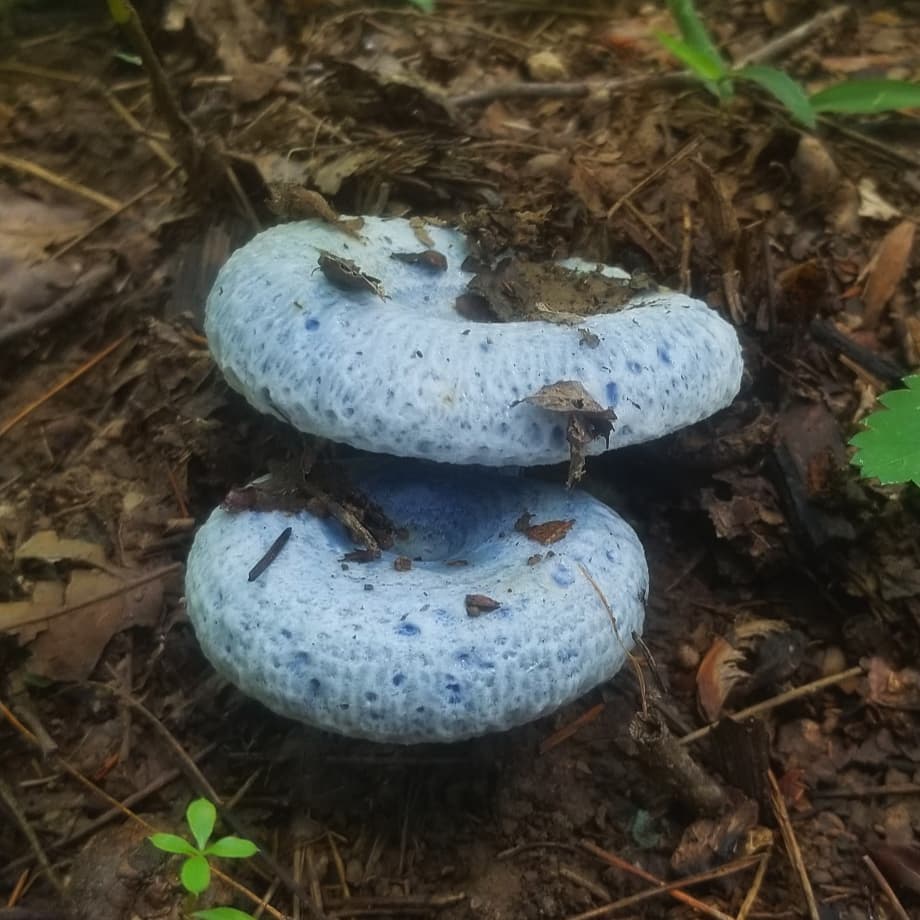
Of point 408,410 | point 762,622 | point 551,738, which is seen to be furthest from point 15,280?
point 762,622

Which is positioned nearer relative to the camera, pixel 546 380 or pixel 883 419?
pixel 546 380

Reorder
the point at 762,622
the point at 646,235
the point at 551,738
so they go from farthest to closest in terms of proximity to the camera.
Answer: the point at 646,235 < the point at 762,622 < the point at 551,738

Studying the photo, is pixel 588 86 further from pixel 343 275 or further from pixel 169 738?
pixel 169 738

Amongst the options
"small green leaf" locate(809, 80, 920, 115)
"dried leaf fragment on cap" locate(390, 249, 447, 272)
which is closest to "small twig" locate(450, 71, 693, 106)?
"small green leaf" locate(809, 80, 920, 115)

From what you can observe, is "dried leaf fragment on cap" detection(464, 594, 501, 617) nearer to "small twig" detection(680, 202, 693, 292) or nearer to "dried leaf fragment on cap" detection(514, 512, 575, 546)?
"dried leaf fragment on cap" detection(514, 512, 575, 546)

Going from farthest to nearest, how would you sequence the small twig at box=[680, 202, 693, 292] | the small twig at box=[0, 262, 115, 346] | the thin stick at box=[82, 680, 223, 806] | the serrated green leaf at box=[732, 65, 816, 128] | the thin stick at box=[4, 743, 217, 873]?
the serrated green leaf at box=[732, 65, 816, 128], the small twig at box=[0, 262, 115, 346], the small twig at box=[680, 202, 693, 292], the thin stick at box=[82, 680, 223, 806], the thin stick at box=[4, 743, 217, 873]

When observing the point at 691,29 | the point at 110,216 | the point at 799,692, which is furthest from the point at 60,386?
the point at 691,29

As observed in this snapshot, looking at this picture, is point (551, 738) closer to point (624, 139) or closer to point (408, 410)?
point (408, 410)
